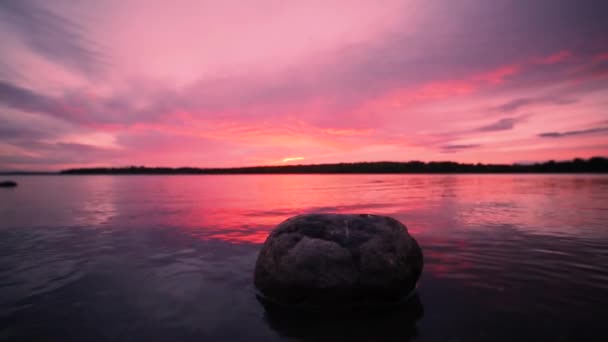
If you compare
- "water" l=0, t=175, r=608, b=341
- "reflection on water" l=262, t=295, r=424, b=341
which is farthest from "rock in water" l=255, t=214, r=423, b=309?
"water" l=0, t=175, r=608, b=341

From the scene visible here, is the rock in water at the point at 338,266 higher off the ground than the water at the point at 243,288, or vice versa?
the rock in water at the point at 338,266

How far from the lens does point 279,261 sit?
5414 mm

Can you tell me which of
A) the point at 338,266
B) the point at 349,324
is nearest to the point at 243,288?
the point at 338,266

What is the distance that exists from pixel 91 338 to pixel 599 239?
42.9ft

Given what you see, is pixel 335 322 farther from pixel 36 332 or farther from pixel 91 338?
pixel 36 332

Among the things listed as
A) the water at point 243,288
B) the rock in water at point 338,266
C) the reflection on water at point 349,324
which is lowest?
the reflection on water at point 349,324

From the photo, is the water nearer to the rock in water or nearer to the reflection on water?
the reflection on water

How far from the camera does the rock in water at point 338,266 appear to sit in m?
5.11

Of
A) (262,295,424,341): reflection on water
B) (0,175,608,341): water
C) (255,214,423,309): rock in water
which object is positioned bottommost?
(262,295,424,341): reflection on water

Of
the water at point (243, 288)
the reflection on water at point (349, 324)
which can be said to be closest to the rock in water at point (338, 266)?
the reflection on water at point (349, 324)

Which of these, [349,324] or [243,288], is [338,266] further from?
[243,288]

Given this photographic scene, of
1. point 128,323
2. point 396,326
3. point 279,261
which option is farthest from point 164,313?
→ point 396,326

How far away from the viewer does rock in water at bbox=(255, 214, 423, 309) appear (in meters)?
5.11

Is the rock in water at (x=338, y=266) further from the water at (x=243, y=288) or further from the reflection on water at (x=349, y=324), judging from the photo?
the water at (x=243, y=288)
